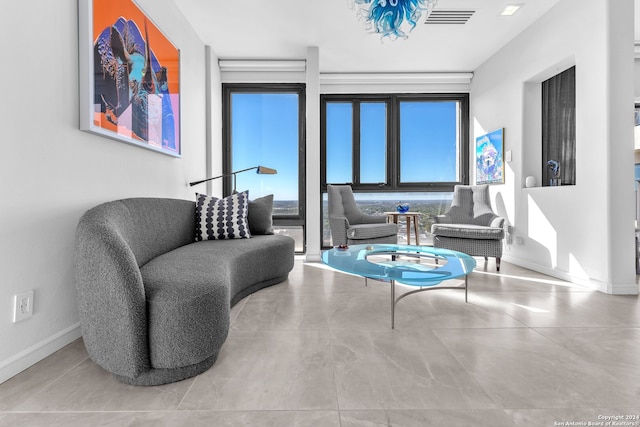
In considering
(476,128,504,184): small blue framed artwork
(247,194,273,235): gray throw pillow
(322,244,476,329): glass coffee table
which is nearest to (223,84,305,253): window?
(247,194,273,235): gray throw pillow

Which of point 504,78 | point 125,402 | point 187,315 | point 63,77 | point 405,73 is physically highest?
point 405,73

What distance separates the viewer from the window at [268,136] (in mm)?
5074

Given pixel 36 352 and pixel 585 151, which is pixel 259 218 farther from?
pixel 585 151

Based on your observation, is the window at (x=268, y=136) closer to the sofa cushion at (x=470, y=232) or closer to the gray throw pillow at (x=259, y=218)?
the gray throw pillow at (x=259, y=218)

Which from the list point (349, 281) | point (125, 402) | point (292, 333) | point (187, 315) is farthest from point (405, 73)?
point (125, 402)

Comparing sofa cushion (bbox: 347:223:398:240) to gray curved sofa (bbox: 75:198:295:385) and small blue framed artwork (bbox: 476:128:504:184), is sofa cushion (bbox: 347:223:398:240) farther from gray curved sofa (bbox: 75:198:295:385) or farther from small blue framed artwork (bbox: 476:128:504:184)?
gray curved sofa (bbox: 75:198:295:385)

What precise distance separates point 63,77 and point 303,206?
3.54 m

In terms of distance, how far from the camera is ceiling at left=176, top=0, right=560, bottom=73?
350cm

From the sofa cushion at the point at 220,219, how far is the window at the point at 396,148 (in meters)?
2.23

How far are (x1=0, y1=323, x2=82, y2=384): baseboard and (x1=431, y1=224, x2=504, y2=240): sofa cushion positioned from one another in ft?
12.0

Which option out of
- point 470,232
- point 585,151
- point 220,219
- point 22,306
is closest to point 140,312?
point 22,306

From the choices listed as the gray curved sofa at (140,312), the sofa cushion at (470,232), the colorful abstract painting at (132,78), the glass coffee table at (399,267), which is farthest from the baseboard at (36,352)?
the sofa cushion at (470,232)

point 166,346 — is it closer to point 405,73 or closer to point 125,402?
point 125,402

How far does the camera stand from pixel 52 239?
1780 millimetres
